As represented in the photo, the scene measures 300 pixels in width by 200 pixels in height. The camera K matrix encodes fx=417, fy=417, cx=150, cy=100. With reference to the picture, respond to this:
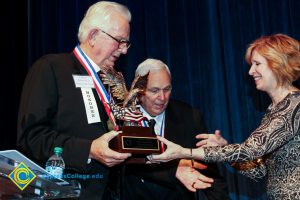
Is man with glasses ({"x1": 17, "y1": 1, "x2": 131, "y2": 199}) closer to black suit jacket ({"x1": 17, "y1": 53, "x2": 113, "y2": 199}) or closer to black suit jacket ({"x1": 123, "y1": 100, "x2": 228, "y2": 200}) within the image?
black suit jacket ({"x1": 17, "y1": 53, "x2": 113, "y2": 199})

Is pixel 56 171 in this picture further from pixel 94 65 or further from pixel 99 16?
pixel 99 16

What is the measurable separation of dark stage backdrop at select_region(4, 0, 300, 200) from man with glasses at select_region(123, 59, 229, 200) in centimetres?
64

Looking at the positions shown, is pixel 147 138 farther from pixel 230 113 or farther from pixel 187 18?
pixel 187 18

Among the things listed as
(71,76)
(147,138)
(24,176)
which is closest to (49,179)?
(24,176)

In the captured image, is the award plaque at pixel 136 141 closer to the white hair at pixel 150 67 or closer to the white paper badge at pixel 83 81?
the white paper badge at pixel 83 81

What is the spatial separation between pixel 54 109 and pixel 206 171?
1289mm

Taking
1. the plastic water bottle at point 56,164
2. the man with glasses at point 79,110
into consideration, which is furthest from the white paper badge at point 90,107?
the plastic water bottle at point 56,164

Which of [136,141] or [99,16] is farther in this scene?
[99,16]

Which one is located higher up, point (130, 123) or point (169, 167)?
point (130, 123)

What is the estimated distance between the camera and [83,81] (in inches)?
88.4

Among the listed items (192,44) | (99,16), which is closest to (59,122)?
(99,16)

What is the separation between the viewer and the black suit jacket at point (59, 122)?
1987 millimetres

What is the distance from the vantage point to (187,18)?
13.1ft

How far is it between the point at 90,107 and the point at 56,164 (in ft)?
1.24
